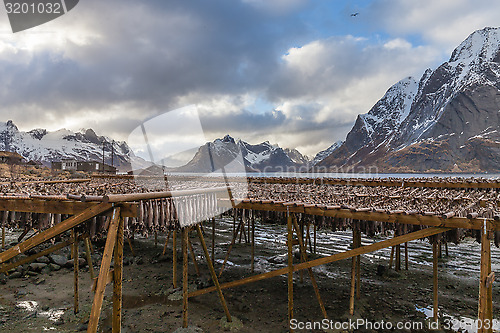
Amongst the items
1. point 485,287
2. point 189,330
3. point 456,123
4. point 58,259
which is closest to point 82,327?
point 189,330

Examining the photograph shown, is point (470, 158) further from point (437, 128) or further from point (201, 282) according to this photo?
point (201, 282)

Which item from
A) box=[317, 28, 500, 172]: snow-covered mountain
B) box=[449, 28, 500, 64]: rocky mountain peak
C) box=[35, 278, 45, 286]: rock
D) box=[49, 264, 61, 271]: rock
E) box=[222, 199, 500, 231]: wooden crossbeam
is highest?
box=[449, 28, 500, 64]: rocky mountain peak

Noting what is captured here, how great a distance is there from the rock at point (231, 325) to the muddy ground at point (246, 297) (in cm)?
11

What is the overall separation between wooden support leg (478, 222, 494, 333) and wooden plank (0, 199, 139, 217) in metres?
6.75

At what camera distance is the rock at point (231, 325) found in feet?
24.5

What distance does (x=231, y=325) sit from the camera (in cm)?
757

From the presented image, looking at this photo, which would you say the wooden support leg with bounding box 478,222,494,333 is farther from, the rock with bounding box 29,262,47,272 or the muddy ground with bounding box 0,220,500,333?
the rock with bounding box 29,262,47,272

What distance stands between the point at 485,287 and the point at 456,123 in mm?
154518

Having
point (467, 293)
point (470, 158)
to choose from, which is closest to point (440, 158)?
point (470, 158)

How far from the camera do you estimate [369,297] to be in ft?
30.8

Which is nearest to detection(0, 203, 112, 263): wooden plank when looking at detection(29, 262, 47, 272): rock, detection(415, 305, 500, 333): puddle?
detection(29, 262, 47, 272): rock

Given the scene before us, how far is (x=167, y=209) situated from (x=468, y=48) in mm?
223181

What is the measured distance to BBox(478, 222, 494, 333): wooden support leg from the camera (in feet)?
17.0

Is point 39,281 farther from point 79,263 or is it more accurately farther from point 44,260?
point 44,260
